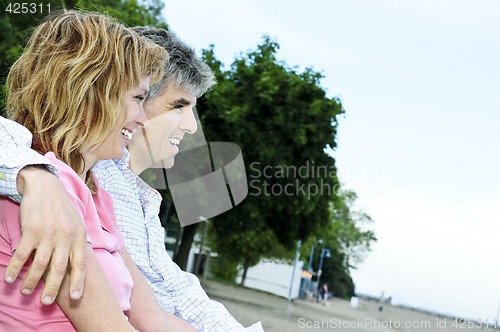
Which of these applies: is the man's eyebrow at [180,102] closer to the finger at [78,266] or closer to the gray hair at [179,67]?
the gray hair at [179,67]

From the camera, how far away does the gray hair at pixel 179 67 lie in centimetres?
287

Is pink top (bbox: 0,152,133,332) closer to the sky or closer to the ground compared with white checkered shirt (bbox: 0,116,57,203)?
closer to the ground

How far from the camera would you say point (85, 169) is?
5.76 feet

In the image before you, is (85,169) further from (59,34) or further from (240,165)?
(240,165)

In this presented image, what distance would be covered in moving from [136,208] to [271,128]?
19139 millimetres

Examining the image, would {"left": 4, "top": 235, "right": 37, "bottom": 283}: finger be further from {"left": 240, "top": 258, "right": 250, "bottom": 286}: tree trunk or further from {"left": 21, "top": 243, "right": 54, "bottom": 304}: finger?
{"left": 240, "top": 258, "right": 250, "bottom": 286}: tree trunk

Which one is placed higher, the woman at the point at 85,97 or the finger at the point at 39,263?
the woman at the point at 85,97

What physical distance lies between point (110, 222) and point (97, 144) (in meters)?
0.16

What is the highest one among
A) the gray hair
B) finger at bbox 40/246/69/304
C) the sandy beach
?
the gray hair

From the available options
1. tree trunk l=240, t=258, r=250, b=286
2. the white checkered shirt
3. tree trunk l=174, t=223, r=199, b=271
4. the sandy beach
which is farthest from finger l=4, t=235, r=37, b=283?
tree trunk l=240, t=258, r=250, b=286

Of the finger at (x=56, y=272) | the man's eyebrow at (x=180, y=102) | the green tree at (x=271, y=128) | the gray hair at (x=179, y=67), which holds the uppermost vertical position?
the green tree at (x=271, y=128)

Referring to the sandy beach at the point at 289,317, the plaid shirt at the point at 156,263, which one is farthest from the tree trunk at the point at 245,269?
the plaid shirt at the point at 156,263

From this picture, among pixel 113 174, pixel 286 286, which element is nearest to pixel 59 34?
pixel 113 174

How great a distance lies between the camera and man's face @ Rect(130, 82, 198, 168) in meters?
2.87
